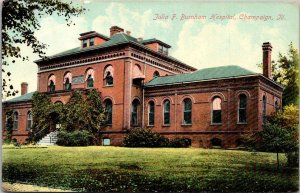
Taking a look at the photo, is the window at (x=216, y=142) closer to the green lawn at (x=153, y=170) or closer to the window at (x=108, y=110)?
the green lawn at (x=153, y=170)

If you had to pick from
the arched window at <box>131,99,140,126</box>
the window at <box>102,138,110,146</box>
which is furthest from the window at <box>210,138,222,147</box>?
the window at <box>102,138,110,146</box>

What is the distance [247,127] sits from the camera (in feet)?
58.0

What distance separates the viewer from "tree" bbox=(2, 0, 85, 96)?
16156 millimetres

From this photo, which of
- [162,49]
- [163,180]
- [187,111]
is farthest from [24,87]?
[163,180]

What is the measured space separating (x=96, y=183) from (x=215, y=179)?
13.6ft

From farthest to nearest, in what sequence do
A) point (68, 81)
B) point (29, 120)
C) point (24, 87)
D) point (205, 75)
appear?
1. point (68, 81)
2. point (29, 120)
3. point (24, 87)
4. point (205, 75)

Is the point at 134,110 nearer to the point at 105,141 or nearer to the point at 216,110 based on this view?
the point at 105,141

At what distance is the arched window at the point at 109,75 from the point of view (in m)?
22.3

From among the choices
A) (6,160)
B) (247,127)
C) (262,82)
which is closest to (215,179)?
(247,127)

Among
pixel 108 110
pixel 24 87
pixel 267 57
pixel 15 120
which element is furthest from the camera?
pixel 108 110

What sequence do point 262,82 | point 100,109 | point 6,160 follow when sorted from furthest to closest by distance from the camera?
point 100,109, point 262,82, point 6,160

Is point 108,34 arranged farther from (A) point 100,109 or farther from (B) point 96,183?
(B) point 96,183

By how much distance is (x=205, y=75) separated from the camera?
18938 mm

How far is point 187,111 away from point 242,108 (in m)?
2.56
